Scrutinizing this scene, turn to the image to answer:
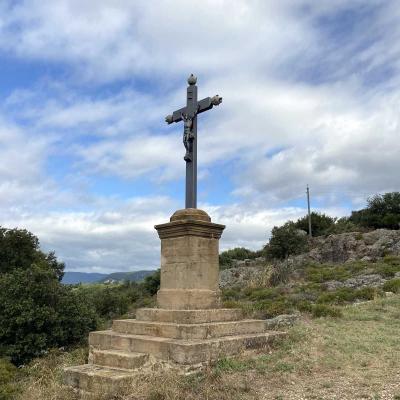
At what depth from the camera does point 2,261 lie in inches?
920

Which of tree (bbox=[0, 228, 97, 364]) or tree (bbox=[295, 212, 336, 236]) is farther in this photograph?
tree (bbox=[295, 212, 336, 236])

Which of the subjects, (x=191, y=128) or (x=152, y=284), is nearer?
(x=191, y=128)

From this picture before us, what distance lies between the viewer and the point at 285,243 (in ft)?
97.9

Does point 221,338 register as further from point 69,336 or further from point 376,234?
point 376,234

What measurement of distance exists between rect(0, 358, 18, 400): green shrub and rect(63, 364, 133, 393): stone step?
1.05 m

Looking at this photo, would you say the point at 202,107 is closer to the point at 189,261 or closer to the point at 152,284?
the point at 189,261

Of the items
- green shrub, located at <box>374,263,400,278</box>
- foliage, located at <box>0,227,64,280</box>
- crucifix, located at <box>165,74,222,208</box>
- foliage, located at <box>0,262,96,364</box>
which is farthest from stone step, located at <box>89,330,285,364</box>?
foliage, located at <box>0,227,64,280</box>

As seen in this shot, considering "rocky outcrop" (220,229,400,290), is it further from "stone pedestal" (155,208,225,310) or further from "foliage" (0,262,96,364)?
"stone pedestal" (155,208,225,310)

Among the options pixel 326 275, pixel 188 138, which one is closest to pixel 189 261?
pixel 188 138

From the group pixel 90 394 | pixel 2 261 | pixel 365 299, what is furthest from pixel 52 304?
pixel 2 261

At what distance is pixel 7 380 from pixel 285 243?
23417 mm

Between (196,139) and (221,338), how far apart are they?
3476mm

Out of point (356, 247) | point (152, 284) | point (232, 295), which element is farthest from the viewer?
point (356, 247)

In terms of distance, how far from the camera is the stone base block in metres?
7.62
